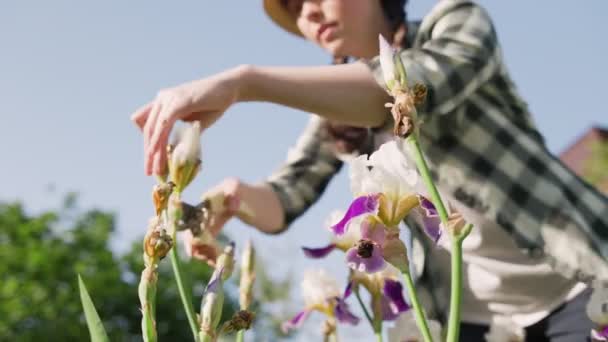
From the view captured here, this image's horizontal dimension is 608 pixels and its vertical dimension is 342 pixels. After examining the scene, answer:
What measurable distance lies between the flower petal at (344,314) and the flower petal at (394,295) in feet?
0.34

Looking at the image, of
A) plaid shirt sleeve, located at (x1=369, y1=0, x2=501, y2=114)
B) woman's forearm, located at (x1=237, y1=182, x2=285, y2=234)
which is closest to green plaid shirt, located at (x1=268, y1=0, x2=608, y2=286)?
plaid shirt sleeve, located at (x1=369, y1=0, x2=501, y2=114)

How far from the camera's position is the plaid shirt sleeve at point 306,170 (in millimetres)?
1683

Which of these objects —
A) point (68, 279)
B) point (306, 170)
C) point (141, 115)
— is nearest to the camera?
point (141, 115)

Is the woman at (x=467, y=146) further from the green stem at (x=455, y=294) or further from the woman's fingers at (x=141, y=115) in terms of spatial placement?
the green stem at (x=455, y=294)

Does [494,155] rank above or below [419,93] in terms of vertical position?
below

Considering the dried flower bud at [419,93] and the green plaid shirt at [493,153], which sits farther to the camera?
the green plaid shirt at [493,153]

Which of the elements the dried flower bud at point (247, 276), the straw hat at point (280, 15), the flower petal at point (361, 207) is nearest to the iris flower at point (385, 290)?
the dried flower bud at point (247, 276)

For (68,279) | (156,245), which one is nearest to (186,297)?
(156,245)

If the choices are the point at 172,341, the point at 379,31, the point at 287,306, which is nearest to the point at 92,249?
the point at 172,341

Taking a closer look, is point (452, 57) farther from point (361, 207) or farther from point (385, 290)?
point (361, 207)

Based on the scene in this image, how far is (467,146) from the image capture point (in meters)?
1.33

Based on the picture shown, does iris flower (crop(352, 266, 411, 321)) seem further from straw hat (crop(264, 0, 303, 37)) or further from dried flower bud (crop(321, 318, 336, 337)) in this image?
straw hat (crop(264, 0, 303, 37))

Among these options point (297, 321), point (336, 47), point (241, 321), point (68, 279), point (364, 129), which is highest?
point (336, 47)

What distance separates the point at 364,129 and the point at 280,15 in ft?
1.08
